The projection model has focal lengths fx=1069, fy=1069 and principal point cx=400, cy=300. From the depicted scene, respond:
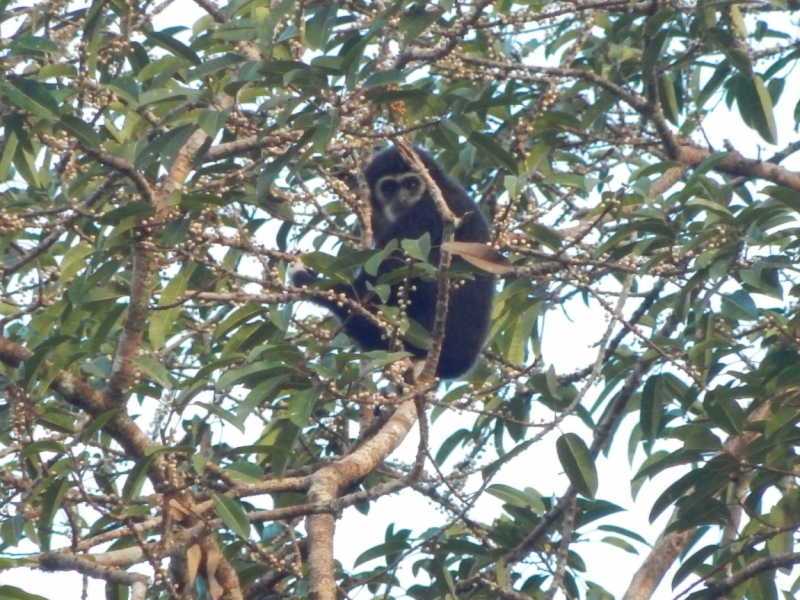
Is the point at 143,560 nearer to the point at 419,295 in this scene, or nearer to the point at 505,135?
the point at 419,295

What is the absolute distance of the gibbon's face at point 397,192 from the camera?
23.9 feet

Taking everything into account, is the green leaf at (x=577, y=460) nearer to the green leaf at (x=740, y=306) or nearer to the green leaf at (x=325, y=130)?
the green leaf at (x=740, y=306)

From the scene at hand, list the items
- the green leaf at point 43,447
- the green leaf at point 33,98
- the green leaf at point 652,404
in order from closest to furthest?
1. the green leaf at point 43,447
2. the green leaf at point 33,98
3. the green leaf at point 652,404

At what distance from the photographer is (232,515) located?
10.5 ft

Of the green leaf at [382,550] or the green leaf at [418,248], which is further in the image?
the green leaf at [382,550]

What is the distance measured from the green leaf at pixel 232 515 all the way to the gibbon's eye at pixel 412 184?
437cm

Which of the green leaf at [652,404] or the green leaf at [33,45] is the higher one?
the green leaf at [33,45]

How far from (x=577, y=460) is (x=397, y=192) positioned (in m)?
Answer: 3.92

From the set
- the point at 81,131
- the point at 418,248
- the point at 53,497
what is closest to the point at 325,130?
the point at 418,248

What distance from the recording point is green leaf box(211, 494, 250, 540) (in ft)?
10.4

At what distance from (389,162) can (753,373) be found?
371cm

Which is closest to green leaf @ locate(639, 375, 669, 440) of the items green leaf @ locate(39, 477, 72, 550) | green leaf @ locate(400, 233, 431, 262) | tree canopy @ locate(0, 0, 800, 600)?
tree canopy @ locate(0, 0, 800, 600)

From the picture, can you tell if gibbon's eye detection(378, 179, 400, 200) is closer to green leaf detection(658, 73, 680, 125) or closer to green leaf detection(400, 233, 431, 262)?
green leaf detection(658, 73, 680, 125)

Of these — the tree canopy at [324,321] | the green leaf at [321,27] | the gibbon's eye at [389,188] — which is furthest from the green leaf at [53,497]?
the gibbon's eye at [389,188]
